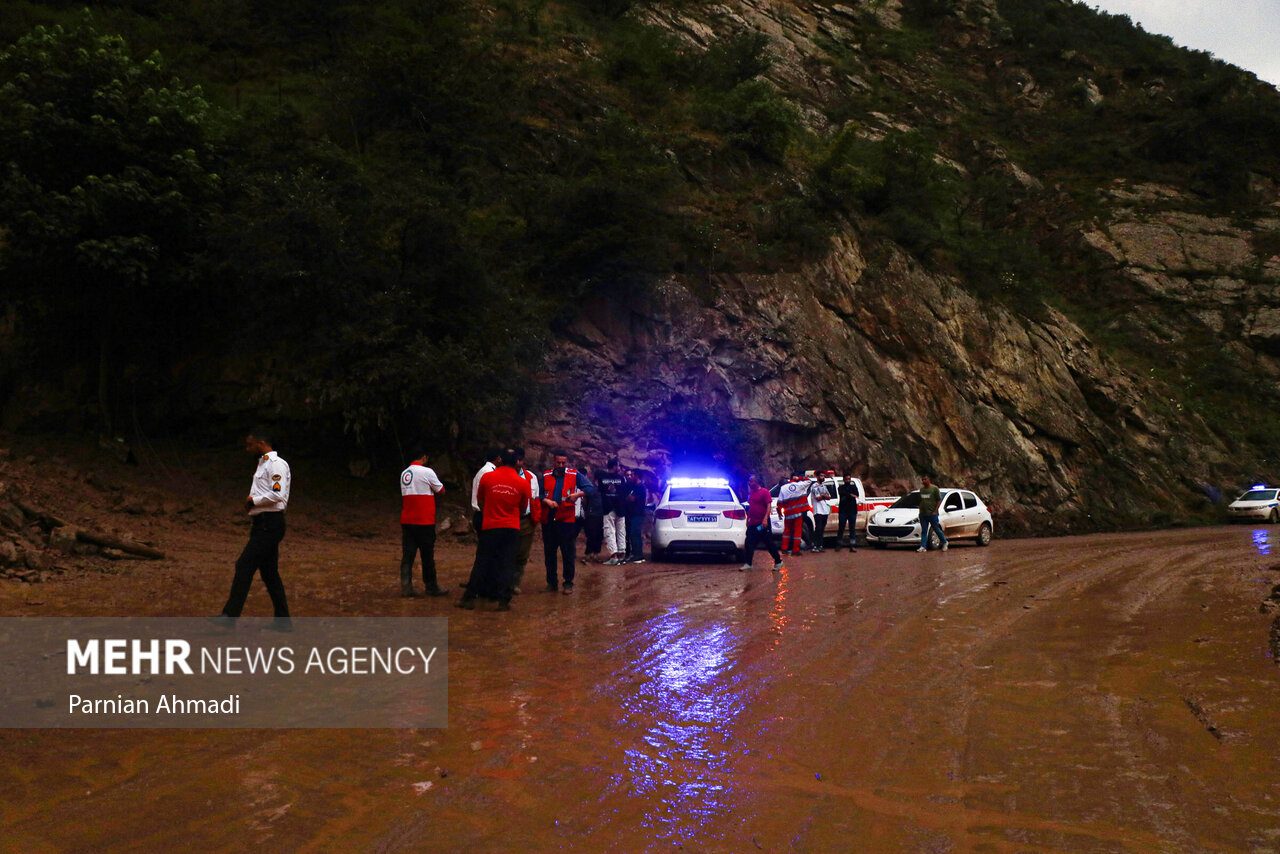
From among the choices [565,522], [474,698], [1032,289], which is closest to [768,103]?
[1032,289]

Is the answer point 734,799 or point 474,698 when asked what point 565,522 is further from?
point 734,799

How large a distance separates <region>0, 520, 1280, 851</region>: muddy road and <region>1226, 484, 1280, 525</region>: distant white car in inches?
1073

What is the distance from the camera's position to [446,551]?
688 inches

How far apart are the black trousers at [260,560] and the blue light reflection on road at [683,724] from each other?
3.51 metres

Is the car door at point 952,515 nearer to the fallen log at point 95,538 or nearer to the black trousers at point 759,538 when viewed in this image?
the black trousers at point 759,538

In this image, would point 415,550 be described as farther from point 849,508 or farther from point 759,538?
point 849,508

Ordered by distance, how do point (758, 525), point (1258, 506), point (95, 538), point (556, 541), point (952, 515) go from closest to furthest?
point (556, 541) → point (95, 538) → point (758, 525) → point (952, 515) → point (1258, 506)

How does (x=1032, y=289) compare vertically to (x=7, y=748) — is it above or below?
above

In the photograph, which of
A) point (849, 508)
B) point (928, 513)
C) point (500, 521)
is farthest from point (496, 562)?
point (928, 513)

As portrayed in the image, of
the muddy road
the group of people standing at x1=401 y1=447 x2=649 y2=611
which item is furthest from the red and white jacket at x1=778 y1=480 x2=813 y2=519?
the muddy road

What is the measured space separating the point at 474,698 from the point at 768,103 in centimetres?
3360

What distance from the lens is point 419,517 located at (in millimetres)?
A: 10750

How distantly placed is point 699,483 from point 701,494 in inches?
11.7

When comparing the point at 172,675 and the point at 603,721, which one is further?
the point at 172,675
